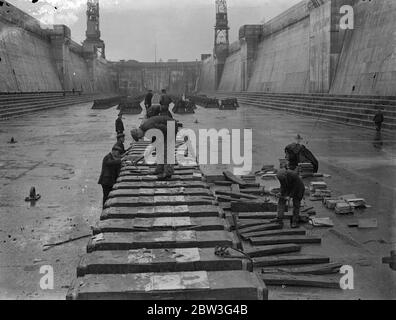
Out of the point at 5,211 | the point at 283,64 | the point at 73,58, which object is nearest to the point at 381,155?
the point at 5,211

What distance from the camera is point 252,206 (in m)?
7.75

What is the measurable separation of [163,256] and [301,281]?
177 cm

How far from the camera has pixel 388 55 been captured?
21.2 metres

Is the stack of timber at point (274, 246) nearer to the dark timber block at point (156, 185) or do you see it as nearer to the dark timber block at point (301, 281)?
the dark timber block at point (301, 281)

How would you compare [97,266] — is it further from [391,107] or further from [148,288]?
[391,107]

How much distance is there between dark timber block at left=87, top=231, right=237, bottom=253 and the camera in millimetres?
4062

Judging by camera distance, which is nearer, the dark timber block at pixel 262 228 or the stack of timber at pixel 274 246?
the stack of timber at pixel 274 246

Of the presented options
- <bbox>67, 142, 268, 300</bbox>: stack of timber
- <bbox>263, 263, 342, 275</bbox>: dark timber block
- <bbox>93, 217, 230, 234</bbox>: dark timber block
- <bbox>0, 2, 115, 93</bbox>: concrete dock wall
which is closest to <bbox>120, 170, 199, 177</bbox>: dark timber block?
<bbox>67, 142, 268, 300</bbox>: stack of timber

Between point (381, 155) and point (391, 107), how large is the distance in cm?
615

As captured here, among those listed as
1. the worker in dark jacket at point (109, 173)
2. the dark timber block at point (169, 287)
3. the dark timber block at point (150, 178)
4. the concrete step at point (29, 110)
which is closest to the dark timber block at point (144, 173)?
the worker in dark jacket at point (109, 173)

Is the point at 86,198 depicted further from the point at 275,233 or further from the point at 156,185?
the point at 275,233

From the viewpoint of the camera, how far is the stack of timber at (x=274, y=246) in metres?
4.91

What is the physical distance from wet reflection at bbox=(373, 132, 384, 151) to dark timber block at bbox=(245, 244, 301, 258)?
9757 millimetres

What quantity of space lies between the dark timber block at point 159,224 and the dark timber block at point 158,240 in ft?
0.56
